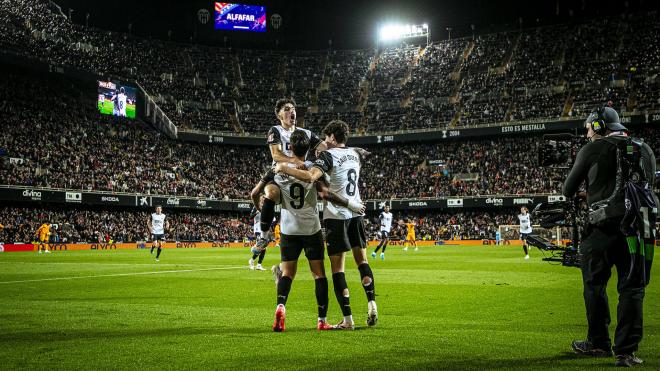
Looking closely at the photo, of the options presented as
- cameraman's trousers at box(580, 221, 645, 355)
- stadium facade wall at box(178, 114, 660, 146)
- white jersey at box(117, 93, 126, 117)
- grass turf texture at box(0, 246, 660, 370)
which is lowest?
grass turf texture at box(0, 246, 660, 370)

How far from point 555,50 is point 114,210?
152 ft

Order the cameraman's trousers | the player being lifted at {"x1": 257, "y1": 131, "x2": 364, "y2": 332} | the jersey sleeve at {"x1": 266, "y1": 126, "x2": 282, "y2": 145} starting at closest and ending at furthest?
the cameraman's trousers → the player being lifted at {"x1": 257, "y1": 131, "x2": 364, "y2": 332} → the jersey sleeve at {"x1": 266, "y1": 126, "x2": 282, "y2": 145}

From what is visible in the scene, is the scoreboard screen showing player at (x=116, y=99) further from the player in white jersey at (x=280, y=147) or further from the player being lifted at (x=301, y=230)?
the player being lifted at (x=301, y=230)

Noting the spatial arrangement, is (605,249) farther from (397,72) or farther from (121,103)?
(397,72)

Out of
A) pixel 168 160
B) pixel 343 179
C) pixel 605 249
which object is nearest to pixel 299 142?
pixel 343 179

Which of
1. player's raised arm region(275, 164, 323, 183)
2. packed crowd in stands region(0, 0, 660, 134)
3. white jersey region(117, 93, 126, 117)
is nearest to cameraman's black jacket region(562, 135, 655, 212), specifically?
player's raised arm region(275, 164, 323, 183)

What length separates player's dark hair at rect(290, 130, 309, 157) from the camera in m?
7.81

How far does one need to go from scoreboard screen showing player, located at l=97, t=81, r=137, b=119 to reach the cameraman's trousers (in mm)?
51209

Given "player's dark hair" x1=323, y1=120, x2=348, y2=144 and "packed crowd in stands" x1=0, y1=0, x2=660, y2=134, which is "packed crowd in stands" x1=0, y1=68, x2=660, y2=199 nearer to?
"packed crowd in stands" x1=0, y1=0, x2=660, y2=134

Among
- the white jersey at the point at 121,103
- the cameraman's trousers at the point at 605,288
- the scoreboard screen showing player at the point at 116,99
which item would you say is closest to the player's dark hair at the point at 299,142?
the cameraman's trousers at the point at 605,288

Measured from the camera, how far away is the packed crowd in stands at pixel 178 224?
47.1 m

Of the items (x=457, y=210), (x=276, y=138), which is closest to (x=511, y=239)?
(x=457, y=210)

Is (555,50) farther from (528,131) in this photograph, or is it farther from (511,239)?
(511,239)

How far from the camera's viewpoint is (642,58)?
58.1 meters
